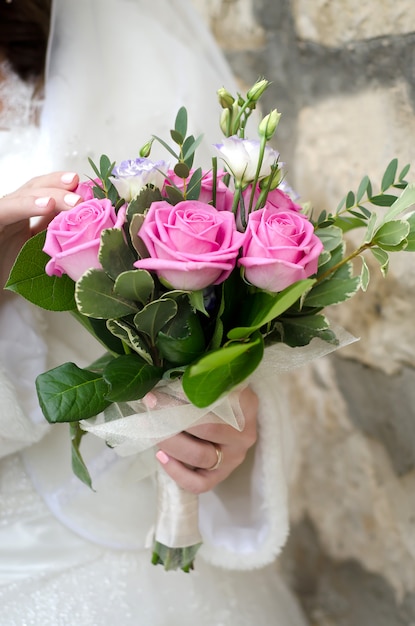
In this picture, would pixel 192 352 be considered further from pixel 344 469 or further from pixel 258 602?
pixel 344 469

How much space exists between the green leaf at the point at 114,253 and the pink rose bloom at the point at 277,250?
87 mm

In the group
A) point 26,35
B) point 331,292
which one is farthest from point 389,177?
point 26,35

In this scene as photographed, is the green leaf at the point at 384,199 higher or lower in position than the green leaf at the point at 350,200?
higher

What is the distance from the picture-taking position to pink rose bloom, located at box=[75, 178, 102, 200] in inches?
21.7

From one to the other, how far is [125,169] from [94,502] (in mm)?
509

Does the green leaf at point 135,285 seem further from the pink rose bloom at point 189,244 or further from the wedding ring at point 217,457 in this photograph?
the wedding ring at point 217,457

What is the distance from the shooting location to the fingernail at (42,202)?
1.95ft

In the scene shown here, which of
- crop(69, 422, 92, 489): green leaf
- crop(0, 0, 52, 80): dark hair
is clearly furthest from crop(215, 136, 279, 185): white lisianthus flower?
crop(0, 0, 52, 80): dark hair

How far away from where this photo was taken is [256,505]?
32.3 inches

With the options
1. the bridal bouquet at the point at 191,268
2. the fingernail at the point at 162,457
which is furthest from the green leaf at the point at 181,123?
the fingernail at the point at 162,457

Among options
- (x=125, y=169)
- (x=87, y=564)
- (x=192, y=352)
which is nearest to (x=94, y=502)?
(x=87, y=564)

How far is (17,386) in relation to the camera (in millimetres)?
780

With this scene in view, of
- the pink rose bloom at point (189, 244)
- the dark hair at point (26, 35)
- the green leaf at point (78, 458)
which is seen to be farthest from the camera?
the dark hair at point (26, 35)

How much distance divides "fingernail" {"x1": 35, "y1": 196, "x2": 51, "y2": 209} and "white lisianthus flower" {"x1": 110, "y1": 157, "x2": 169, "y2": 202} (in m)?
0.13
